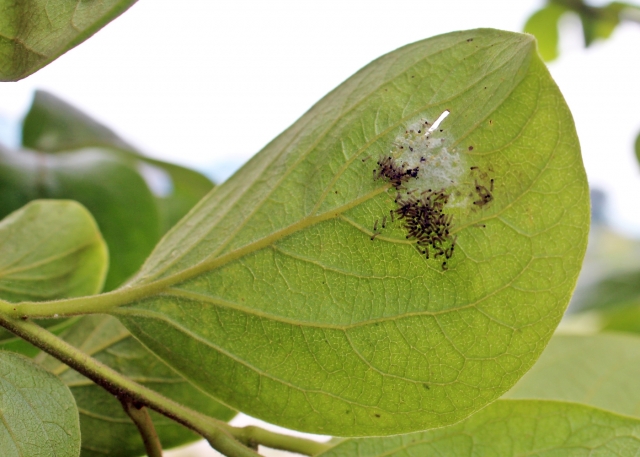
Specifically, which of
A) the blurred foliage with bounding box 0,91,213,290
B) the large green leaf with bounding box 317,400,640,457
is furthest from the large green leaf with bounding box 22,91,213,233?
the large green leaf with bounding box 317,400,640,457

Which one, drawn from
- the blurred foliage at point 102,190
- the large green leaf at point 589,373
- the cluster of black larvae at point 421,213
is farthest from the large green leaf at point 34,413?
the large green leaf at point 589,373

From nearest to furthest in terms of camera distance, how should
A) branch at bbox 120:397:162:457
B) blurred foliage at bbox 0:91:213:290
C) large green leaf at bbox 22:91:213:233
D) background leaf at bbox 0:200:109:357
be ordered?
branch at bbox 120:397:162:457
background leaf at bbox 0:200:109:357
blurred foliage at bbox 0:91:213:290
large green leaf at bbox 22:91:213:233

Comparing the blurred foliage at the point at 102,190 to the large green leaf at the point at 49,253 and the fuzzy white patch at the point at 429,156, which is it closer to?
the large green leaf at the point at 49,253

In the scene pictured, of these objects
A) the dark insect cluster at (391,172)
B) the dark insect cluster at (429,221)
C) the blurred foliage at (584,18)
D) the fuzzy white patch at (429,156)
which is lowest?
the dark insect cluster at (429,221)

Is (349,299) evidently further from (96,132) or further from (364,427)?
(96,132)

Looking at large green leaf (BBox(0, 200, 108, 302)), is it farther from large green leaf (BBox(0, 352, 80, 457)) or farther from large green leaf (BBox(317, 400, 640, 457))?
large green leaf (BBox(317, 400, 640, 457))

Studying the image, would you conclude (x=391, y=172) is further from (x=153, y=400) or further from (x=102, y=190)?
(x=102, y=190)

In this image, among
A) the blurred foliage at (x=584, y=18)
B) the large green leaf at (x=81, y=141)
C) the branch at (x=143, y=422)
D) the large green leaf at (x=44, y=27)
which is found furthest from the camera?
the blurred foliage at (x=584, y=18)
